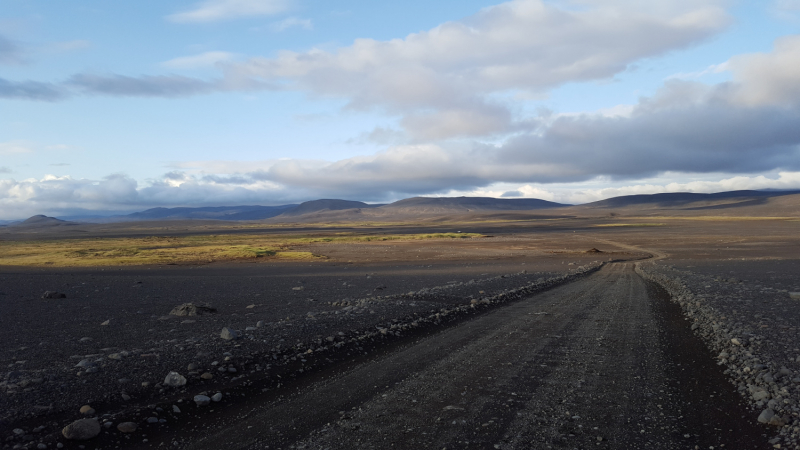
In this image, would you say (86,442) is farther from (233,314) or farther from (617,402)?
(233,314)

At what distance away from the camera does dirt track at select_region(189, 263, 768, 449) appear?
17.3 ft

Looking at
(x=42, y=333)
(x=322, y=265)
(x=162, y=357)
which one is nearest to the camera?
(x=162, y=357)

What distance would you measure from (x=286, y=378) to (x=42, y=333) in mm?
6963

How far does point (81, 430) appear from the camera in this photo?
213 inches

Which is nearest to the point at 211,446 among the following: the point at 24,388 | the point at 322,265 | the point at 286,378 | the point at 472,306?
the point at 286,378

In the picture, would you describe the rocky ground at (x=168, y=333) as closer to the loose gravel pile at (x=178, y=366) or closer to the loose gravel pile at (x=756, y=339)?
the loose gravel pile at (x=178, y=366)

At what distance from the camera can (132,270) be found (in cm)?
3138

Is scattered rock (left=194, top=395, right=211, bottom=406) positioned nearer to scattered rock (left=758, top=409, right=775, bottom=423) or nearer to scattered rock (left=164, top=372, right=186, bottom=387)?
scattered rock (left=164, top=372, right=186, bottom=387)

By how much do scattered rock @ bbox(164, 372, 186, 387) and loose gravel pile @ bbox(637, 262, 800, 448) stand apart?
23.6 ft

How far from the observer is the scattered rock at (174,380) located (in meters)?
6.99

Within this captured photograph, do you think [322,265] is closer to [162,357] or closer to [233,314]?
[233,314]

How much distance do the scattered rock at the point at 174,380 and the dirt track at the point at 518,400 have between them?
1425 mm

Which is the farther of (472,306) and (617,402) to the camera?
(472,306)

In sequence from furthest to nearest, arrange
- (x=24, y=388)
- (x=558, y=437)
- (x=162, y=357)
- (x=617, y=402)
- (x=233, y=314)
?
(x=233, y=314), (x=162, y=357), (x=24, y=388), (x=617, y=402), (x=558, y=437)
